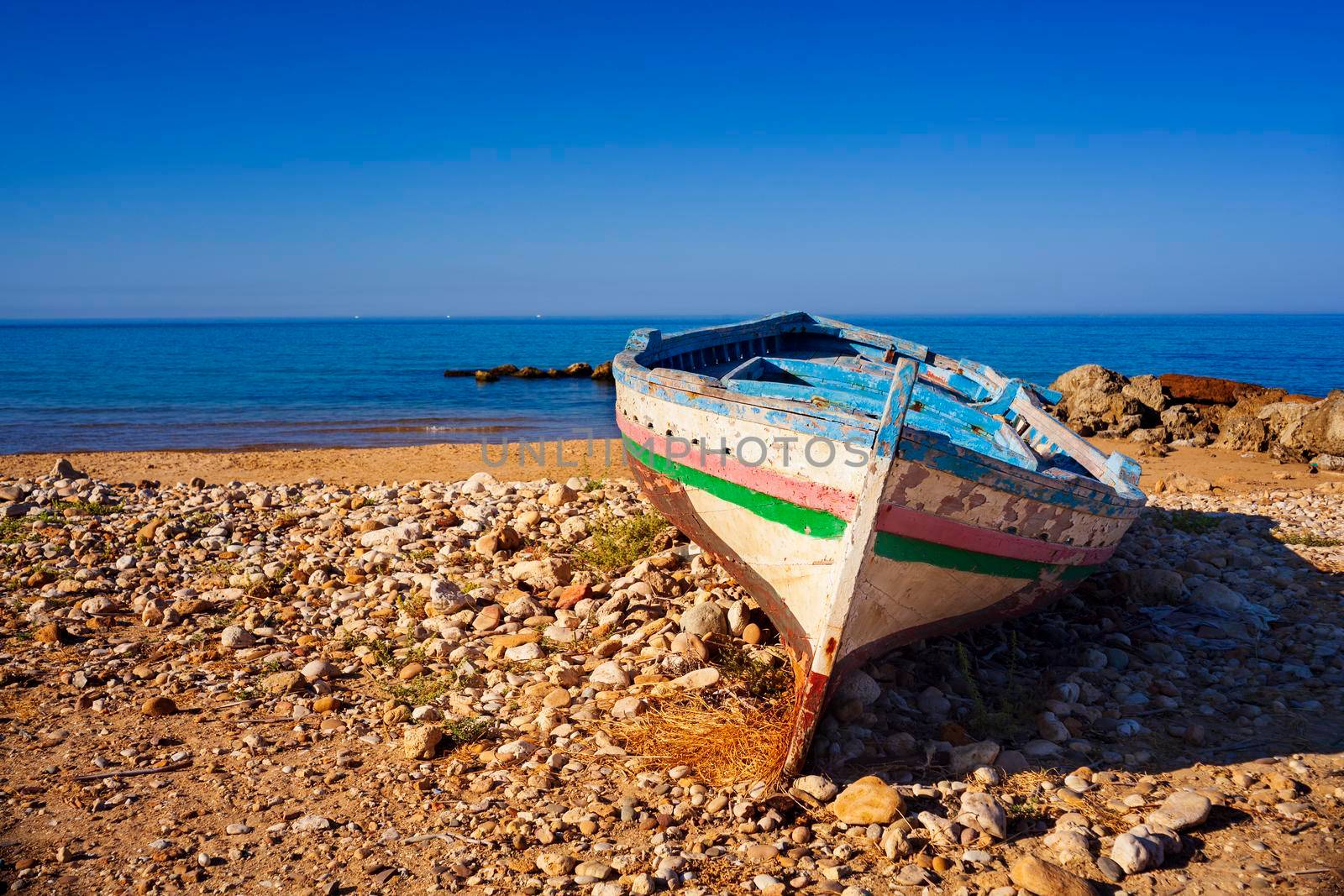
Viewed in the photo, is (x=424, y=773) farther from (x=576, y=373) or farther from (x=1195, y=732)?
(x=576, y=373)

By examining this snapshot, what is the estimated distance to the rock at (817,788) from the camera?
148 inches

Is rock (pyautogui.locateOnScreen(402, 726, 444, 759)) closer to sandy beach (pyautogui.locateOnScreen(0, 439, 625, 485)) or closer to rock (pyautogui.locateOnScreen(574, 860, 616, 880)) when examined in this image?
rock (pyautogui.locateOnScreen(574, 860, 616, 880))

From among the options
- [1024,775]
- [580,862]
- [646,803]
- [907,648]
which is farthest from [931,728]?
[580,862]

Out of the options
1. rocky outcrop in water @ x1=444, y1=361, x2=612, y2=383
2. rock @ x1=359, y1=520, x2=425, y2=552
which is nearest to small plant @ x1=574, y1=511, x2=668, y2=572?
rock @ x1=359, y1=520, x2=425, y2=552

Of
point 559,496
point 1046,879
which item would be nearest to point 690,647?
point 1046,879

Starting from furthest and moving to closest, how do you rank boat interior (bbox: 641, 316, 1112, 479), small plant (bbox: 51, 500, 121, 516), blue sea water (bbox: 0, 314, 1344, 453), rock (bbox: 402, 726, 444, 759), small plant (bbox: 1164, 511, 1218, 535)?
blue sea water (bbox: 0, 314, 1344, 453) < small plant (bbox: 51, 500, 121, 516) < small plant (bbox: 1164, 511, 1218, 535) < boat interior (bbox: 641, 316, 1112, 479) < rock (bbox: 402, 726, 444, 759)

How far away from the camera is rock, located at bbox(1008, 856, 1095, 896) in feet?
10.2

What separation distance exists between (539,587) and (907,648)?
2718 millimetres

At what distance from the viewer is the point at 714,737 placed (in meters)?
4.07

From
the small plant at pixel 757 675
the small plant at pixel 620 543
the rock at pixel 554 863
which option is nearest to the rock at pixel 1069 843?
the small plant at pixel 757 675

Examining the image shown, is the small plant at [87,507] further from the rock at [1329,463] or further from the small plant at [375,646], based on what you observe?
the rock at [1329,463]

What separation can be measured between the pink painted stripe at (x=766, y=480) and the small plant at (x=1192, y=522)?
20.2 ft

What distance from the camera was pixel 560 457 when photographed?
14.8m

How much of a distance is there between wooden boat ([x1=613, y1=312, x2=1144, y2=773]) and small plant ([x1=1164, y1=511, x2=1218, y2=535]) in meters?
3.30
